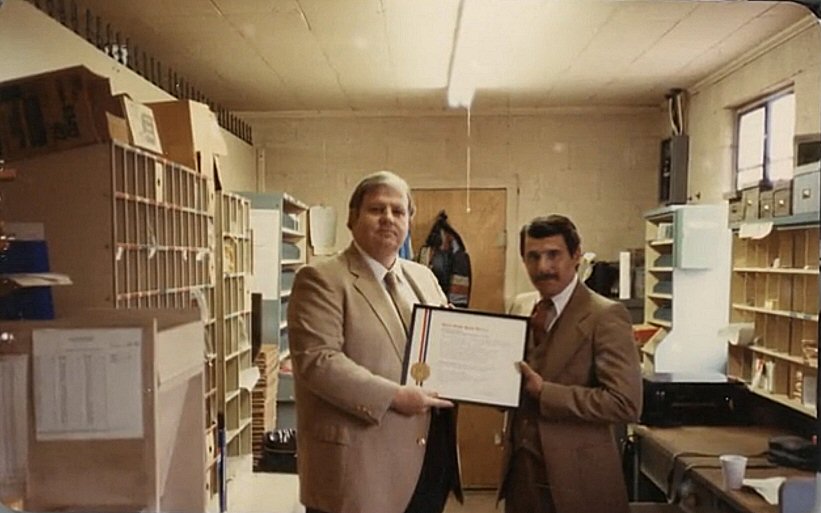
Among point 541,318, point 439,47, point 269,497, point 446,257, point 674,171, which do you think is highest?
point 439,47

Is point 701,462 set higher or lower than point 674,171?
lower

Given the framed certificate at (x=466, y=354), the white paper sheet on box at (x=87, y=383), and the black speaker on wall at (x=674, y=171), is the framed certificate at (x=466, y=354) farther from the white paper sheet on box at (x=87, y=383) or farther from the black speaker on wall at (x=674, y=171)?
the white paper sheet on box at (x=87, y=383)

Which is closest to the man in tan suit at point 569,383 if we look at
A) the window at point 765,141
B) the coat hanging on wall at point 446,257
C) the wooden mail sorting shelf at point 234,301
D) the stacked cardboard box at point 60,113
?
the coat hanging on wall at point 446,257

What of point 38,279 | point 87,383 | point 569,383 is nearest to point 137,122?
point 38,279

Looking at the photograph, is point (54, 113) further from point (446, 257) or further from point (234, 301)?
point (446, 257)

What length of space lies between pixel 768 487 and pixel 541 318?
476 mm

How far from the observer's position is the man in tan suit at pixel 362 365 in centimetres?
100

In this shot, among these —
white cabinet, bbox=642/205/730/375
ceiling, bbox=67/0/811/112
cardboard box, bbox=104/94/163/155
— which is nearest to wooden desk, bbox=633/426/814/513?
white cabinet, bbox=642/205/730/375

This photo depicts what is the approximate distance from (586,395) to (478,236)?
0.33 metres

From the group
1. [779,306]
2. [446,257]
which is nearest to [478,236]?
[446,257]

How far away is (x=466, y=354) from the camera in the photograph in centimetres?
98

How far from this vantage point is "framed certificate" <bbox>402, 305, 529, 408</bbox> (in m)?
0.98

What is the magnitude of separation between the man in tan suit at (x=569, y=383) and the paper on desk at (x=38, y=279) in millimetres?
742

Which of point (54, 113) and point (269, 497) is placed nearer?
point (54, 113)
